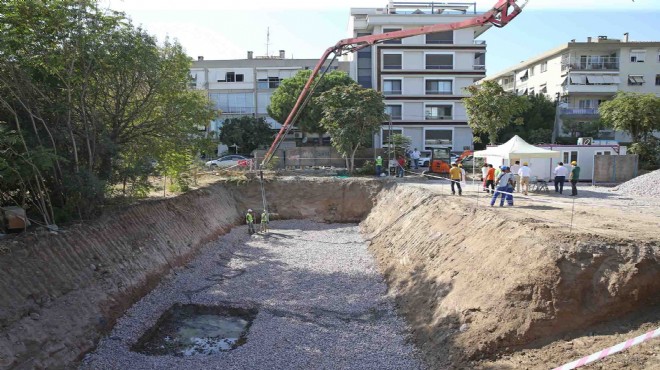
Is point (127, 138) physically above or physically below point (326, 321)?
above

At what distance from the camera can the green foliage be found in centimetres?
1360


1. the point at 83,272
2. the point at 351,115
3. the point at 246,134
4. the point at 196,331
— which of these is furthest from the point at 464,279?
the point at 246,134

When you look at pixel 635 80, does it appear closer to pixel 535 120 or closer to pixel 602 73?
pixel 602 73

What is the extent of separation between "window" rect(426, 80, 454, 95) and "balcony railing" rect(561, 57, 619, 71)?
12586 mm

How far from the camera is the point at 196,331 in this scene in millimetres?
12945

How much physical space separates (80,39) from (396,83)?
130 feet

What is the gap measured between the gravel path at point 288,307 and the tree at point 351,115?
1067 centimetres

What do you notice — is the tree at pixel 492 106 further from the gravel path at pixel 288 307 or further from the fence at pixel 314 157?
the gravel path at pixel 288 307

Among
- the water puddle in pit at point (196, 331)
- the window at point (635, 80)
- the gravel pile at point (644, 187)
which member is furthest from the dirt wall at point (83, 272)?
the window at point (635, 80)

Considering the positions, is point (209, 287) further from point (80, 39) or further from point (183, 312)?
point (80, 39)

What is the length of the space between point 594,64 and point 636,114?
16991mm

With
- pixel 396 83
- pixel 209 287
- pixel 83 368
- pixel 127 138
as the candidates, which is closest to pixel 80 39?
pixel 127 138

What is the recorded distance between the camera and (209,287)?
16062mm

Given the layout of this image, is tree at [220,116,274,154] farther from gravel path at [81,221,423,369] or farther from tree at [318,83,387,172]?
gravel path at [81,221,423,369]
